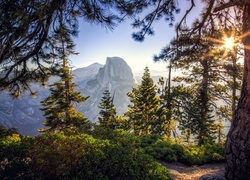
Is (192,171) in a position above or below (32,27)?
below

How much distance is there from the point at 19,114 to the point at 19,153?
148193 mm

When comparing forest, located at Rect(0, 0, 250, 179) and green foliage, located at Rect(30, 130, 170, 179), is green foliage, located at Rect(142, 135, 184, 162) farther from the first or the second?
green foliage, located at Rect(30, 130, 170, 179)

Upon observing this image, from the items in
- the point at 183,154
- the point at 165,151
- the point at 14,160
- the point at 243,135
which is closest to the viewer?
the point at 14,160

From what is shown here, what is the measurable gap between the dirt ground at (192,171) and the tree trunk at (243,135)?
1.72m

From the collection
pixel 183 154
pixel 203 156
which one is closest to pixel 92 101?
pixel 183 154

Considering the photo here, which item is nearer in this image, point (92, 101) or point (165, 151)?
point (165, 151)

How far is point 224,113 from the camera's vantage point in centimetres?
1349

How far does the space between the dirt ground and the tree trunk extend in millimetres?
1715

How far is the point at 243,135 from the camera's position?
4129 millimetres

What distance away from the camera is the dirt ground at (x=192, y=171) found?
5.88 meters

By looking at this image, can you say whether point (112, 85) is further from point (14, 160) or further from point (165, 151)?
point (14, 160)

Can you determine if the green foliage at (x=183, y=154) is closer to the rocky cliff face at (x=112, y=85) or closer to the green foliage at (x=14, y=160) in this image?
the green foliage at (x=14, y=160)

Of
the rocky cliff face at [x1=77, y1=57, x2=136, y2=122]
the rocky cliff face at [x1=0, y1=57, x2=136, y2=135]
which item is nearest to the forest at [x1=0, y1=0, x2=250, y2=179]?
the rocky cliff face at [x1=0, y1=57, x2=136, y2=135]

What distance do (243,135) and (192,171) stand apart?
3352 millimetres
